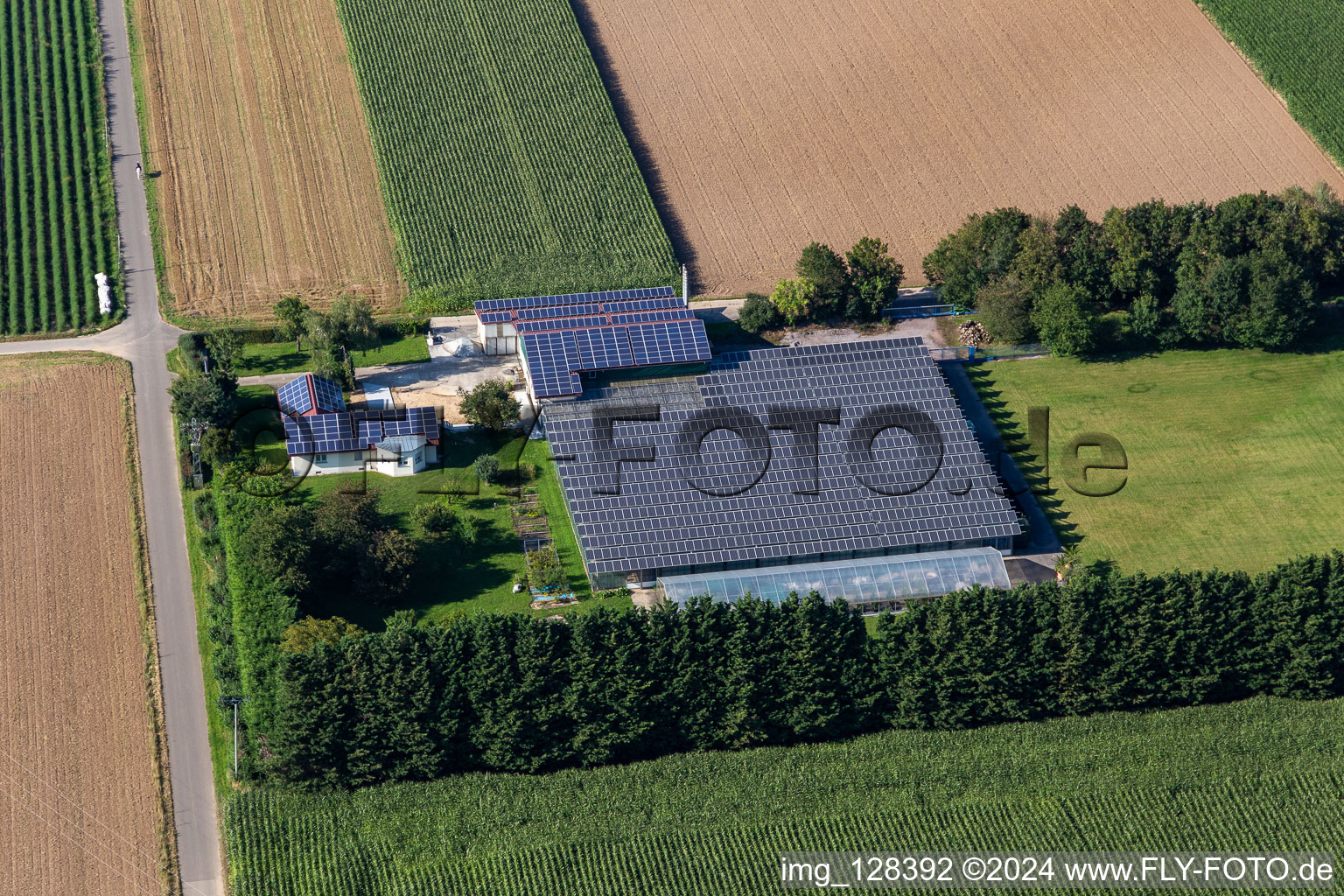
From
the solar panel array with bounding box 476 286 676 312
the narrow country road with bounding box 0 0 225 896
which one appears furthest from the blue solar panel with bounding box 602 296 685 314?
the narrow country road with bounding box 0 0 225 896

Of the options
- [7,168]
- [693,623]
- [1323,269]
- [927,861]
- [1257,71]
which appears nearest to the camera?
[927,861]

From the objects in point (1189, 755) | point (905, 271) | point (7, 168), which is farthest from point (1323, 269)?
point (7, 168)

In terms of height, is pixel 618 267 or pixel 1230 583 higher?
pixel 618 267

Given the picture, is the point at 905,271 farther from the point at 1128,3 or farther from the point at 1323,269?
the point at 1128,3

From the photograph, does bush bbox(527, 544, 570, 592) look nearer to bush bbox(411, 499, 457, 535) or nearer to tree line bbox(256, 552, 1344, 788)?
bush bbox(411, 499, 457, 535)

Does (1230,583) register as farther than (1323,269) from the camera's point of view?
No

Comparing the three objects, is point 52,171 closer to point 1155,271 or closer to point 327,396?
point 327,396

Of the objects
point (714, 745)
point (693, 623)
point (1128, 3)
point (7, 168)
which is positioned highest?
point (1128, 3)

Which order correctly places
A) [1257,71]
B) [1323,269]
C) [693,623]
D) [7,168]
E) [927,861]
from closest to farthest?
[927,861] → [693,623] → [1323,269] → [7,168] → [1257,71]
